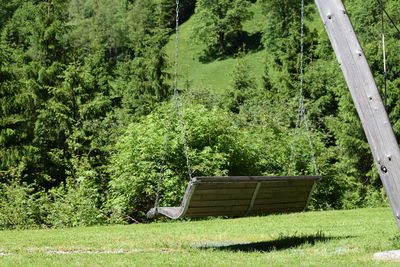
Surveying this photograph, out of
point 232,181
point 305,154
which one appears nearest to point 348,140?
point 305,154

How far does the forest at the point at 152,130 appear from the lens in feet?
46.0

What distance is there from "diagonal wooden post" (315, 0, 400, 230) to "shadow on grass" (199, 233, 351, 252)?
4.86ft

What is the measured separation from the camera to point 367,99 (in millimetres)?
5586

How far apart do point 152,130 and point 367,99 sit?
9.39m

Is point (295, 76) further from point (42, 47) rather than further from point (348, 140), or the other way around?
point (42, 47)

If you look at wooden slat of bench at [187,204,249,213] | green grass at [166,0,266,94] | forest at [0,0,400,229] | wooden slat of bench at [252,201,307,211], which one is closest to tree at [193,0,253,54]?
green grass at [166,0,266,94]

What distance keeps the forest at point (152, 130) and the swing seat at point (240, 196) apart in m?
1.32

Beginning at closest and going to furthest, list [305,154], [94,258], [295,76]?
[94,258] → [305,154] → [295,76]

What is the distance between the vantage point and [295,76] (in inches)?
1341

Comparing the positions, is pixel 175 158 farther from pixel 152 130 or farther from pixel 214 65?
pixel 214 65

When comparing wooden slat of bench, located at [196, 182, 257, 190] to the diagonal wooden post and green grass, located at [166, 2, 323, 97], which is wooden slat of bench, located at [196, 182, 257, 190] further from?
green grass, located at [166, 2, 323, 97]

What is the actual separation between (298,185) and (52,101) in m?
17.2

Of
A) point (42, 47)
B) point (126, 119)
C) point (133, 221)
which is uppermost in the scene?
point (42, 47)

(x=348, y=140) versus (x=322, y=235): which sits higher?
(x=322, y=235)
